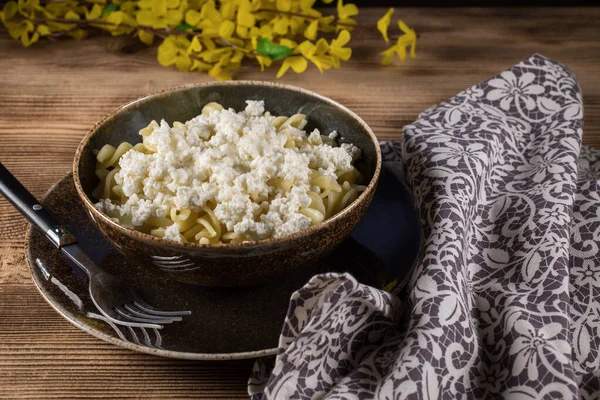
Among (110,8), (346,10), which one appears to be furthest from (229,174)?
(110,8)

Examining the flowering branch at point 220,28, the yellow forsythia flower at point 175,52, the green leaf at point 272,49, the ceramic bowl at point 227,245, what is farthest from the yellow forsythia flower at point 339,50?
the ceramic bowl at point 227,245

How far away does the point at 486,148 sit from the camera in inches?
55.9

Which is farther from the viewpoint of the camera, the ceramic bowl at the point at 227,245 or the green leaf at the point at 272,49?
the green leaf at the point at 272,49

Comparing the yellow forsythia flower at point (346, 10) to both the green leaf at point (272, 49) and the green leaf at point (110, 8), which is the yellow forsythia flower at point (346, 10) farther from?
the green leaf at point (110, 8)

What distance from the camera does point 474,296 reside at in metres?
1.18

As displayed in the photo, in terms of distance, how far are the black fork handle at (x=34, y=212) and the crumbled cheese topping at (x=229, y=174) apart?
11 cm

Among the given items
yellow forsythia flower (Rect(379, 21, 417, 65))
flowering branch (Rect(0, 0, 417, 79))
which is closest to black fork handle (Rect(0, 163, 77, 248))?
flowering branch (Rect(0, 0, 417, 79))

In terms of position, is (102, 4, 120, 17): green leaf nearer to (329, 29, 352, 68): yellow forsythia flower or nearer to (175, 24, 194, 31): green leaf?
(175, 24, 194, 31): green leaf

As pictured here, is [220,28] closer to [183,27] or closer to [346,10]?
[183,27]

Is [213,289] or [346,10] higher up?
[346,10]

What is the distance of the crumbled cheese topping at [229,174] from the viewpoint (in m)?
1.15

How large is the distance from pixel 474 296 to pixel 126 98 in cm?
122

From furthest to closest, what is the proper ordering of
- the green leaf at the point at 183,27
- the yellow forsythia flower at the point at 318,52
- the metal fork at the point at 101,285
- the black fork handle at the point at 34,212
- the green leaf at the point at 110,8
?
the green leaf at the point at 110,8 < the green leaf at the point at 183,27 < the yellow forsythia flower at the point at 318,52 < the black fork handle at the point at 34,212 < the metal fork at the point at 101,285

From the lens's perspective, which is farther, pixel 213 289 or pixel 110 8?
pixel 110 8
